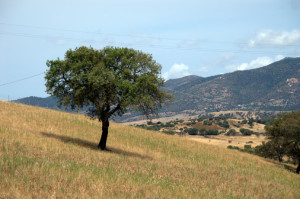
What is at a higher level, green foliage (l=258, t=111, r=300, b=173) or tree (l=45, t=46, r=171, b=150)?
tree (l=45, t=46, r=171, b=150)

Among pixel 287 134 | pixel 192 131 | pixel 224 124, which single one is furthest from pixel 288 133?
pixel 224 124

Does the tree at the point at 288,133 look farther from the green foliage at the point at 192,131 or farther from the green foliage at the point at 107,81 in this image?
the green foliage at the point at 192,131

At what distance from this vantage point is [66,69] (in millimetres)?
34906

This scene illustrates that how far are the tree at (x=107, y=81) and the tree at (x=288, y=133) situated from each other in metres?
29.8

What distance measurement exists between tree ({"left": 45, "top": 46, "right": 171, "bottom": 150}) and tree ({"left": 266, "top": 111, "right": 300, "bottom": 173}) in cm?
2983

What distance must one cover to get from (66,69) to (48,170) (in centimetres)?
2112

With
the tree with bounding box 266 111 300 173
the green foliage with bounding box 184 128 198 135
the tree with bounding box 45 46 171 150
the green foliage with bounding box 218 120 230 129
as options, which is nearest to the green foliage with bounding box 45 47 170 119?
the tree with bounding box 45 46 171 150

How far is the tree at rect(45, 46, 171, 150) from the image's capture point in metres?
33.1

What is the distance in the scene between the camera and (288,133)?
55219 millimetres

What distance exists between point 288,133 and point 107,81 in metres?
37.5

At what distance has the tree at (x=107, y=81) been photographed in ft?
108

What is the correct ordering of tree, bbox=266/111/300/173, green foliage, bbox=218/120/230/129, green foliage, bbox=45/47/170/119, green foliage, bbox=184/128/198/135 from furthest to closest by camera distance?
green foliage, bbox=218/120/230/129, green foliage, bbox=184/128/198/135, tree, bbox=266/111/300/173, green foliage, bbox=45/47/170/119

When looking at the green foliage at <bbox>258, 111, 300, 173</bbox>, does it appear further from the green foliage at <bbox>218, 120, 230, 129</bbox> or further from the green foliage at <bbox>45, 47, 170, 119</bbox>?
the green foliage at <bbox>218, 120, 230, 129</bbox>

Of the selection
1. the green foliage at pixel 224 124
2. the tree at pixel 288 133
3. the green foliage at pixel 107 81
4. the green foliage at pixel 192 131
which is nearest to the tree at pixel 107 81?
the green foliage at pixel 107 81
